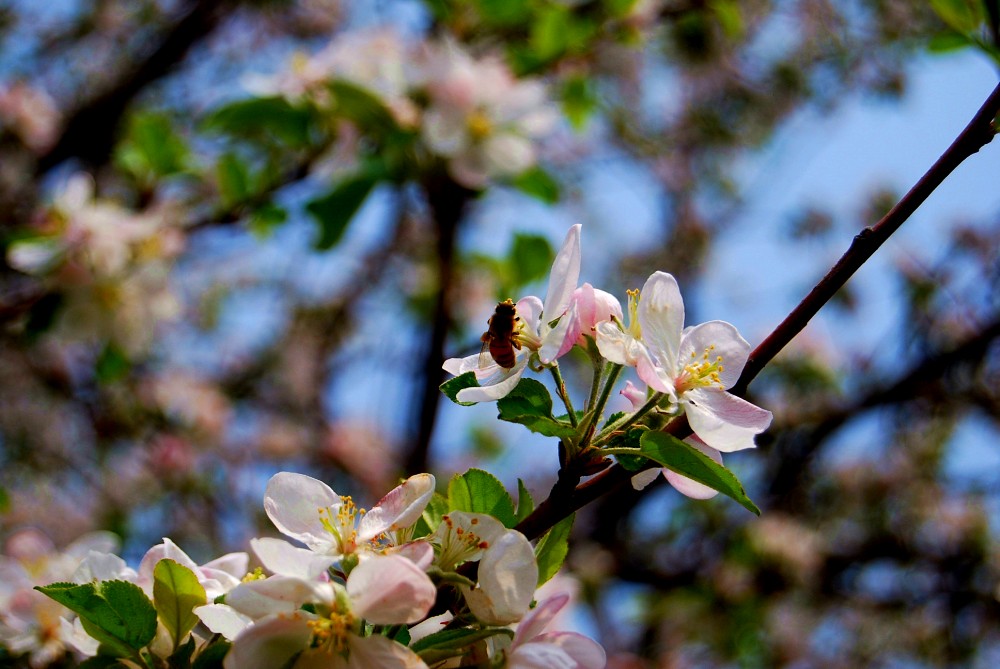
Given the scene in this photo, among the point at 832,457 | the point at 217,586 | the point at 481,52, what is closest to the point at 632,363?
the point at 217,586

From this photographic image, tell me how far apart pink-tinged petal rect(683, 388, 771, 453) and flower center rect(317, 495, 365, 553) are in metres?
0.27

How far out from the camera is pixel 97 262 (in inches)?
66.7

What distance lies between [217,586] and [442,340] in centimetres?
112

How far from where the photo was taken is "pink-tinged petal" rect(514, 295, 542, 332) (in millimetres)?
737

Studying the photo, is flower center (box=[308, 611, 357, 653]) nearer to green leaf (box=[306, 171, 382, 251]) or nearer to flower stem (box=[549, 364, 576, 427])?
flower stem (box=[549, 364, 576, 427])

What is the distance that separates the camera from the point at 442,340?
1.79 meters

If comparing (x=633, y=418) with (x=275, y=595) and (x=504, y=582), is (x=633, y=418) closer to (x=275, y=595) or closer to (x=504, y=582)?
(x=504, y=582)

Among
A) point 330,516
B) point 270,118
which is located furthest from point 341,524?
point 270,118

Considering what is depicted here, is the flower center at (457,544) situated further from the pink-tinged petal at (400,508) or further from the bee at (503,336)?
the bee at (503,336)

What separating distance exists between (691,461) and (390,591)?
0.22m

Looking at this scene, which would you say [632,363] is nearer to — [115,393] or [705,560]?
[705,560]

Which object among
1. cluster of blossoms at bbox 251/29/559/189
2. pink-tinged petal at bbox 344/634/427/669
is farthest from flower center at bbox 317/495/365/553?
cluster of blossoms at bbox 251/29/559/189

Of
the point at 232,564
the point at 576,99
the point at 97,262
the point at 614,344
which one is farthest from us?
the point at 576,99

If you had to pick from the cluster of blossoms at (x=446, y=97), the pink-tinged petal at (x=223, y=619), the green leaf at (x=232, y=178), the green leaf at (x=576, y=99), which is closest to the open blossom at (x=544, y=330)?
the pink-tinged petal at (x=223, y=619)
